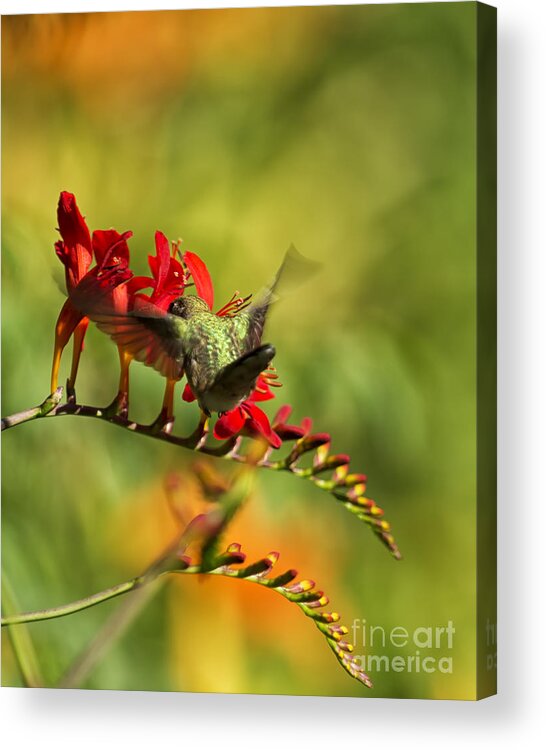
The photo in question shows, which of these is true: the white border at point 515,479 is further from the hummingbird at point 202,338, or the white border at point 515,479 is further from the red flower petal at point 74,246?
the red flower petal at point 74,246

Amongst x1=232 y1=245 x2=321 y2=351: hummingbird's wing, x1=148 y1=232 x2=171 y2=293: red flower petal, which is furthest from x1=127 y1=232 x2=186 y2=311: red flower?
x1=232 y1=245 x2=321 y2=351: hummingbird's wing

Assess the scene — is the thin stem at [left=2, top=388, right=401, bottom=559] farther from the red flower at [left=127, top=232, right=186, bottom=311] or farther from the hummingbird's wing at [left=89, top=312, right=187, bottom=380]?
the red flower at [left=127, top=232, right=186, bottom=311]

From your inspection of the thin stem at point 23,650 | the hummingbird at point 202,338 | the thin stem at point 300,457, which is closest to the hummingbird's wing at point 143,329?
the hummingbird at point 202,338

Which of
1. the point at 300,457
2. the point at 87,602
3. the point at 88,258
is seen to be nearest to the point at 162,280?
the point at 88,258

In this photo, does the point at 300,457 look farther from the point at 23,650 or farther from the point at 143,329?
the point at 23,650

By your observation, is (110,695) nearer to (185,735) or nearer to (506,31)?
(185,735)
